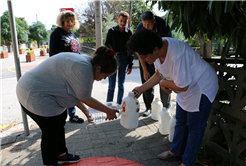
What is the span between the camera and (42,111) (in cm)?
181

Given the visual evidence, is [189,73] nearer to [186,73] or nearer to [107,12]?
[186,73]

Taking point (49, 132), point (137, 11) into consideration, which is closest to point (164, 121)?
point (49, 132)

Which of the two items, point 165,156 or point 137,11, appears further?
point 137,11

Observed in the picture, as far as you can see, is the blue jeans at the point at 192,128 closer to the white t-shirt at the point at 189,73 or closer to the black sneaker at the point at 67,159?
the white t-shirt at the point at 189,73

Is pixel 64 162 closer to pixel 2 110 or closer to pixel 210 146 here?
pixel 210 146

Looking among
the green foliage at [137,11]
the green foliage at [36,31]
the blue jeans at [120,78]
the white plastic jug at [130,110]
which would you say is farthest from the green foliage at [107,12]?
the green foliage at [36,31]

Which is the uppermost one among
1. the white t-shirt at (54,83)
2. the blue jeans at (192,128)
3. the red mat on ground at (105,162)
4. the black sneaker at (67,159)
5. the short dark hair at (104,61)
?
the short dark hair at (104,61)

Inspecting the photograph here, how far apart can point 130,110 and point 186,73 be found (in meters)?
1.01

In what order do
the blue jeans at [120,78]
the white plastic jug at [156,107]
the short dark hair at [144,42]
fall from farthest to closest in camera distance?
1. the blue jeans at [120,78]
2. the white plastic jug at [156,107]
3. the short dark hair at [144,42]

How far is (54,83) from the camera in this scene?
1771 mm

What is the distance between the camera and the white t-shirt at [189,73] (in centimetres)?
165

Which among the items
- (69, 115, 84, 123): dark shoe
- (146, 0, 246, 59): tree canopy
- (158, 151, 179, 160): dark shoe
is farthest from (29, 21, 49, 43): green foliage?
(146, 0, 246, 59): tree canopy

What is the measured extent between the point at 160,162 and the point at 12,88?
264 inches

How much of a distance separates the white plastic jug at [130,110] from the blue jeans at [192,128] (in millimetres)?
568
